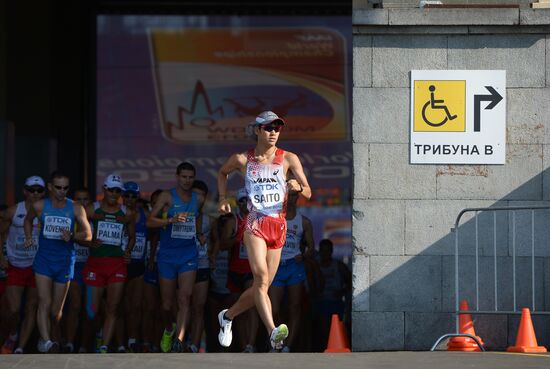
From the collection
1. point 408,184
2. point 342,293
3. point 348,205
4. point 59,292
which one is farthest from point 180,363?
point 348,205

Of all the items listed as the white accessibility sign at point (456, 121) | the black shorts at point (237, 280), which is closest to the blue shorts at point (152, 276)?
the black shorts at point (237, 280)

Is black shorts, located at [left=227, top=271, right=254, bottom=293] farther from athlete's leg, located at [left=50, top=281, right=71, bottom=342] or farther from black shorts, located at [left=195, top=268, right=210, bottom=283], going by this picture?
athlete's leg, located at [left=50, top=281, right=71, bottom=342]

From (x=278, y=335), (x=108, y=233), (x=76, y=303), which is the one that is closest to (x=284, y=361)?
(x=278, y=335)

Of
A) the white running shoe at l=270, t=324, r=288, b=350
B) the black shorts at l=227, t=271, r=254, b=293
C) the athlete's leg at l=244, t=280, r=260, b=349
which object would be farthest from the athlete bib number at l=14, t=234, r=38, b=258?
the white running shoe at l=270, t=324, r=288, b=350

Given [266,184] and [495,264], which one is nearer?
[266,184]

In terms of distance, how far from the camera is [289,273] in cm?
1491

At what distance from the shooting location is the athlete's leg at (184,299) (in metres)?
14.2

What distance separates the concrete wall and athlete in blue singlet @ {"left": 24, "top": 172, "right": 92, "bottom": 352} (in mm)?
3276

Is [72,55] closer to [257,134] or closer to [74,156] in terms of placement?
[74,156]

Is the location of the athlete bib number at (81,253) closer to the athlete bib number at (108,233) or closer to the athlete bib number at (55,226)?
the athlete bib number at (108,233)

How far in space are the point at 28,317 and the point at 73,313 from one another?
52 centimetres

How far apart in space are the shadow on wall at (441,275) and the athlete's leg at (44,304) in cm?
355

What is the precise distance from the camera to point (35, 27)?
19.9 metres

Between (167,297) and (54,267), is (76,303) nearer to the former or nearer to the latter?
(54,267)
